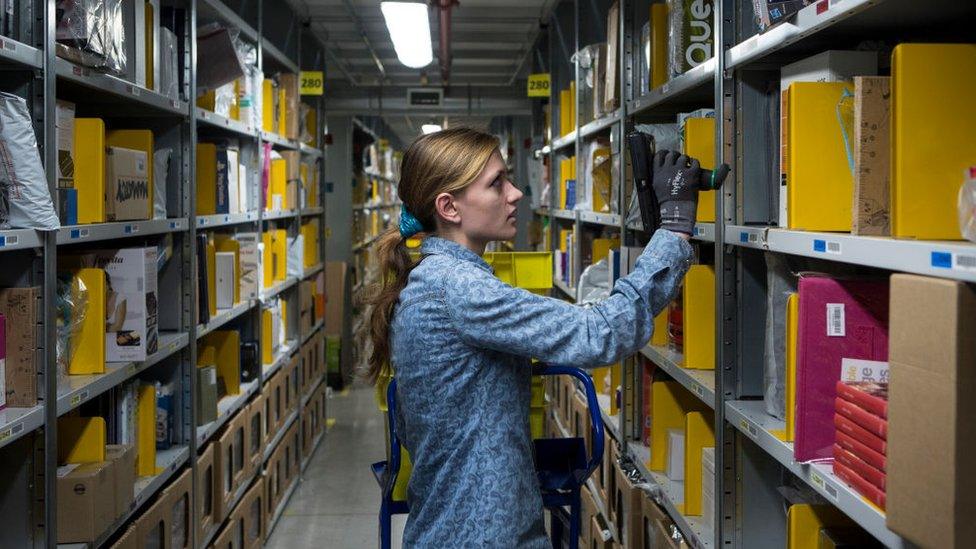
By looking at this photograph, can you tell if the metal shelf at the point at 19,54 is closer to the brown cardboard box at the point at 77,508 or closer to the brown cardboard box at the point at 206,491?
the brown cardboard box at the point at 77,508

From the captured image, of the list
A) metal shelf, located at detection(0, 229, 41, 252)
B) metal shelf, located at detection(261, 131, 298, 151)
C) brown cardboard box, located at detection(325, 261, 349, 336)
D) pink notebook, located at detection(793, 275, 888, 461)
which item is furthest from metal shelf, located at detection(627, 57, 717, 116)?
brown cardboard box, located at detection(325, 261, 349, 336)

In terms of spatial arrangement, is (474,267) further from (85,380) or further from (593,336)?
(85,380)

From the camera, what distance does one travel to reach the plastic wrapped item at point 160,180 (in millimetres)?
3250

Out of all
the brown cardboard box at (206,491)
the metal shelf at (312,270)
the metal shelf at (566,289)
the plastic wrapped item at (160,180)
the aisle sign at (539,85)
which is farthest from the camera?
the aisle sign at (539,85)

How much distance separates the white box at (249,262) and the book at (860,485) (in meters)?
3.38

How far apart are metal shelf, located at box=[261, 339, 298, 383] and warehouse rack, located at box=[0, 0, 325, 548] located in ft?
0.05

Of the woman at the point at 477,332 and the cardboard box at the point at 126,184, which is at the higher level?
the cardboard box at the point at 126,184

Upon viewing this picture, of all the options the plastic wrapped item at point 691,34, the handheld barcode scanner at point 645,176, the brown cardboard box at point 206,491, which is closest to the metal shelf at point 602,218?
the plastic wrapped item at point 691,34

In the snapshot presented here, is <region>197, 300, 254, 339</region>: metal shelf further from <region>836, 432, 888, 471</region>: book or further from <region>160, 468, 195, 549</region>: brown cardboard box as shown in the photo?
<region>836, 432, 888, 471</region>: book

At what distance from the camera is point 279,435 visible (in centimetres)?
536

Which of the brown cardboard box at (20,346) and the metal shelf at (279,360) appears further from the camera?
the metal shelf at (279,360)

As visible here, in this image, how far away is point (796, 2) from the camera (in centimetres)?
179

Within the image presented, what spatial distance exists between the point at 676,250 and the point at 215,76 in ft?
8.67

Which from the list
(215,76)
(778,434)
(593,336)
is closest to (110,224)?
(215,76)
